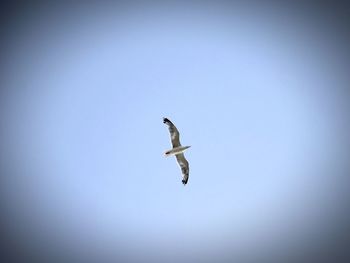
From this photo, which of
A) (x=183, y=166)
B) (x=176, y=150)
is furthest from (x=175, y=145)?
(x=183, y=166)

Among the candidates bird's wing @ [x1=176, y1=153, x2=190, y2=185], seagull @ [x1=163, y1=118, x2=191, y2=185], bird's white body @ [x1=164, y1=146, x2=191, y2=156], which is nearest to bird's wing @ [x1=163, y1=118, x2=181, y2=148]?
seagull @ [x1=163, y1=118, x2=191, y2=185]

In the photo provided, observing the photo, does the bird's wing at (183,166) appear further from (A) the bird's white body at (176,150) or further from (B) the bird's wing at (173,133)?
(B) the bird's wing at (173,133)

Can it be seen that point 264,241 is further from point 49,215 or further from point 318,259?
point 49,215

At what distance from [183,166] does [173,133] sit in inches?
78.0

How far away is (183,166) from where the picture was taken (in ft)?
66.2

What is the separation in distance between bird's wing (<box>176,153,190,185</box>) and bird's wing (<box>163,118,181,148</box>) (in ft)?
2.71

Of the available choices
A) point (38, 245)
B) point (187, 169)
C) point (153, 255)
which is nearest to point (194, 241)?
point (153, 255)

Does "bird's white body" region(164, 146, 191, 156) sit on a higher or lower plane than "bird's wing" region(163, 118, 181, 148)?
lower

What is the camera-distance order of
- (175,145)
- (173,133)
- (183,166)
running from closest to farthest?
(173,133)
(175,145)
(183,166)

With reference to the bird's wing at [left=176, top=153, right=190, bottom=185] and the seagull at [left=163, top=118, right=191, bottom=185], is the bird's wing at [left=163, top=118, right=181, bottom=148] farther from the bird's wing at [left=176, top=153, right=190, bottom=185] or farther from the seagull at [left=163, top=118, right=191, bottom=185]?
the bird's wing at [left=176, top=153, right=190, bottom=185]

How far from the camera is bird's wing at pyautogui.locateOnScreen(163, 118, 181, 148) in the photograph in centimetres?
1914

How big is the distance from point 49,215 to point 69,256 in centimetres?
915

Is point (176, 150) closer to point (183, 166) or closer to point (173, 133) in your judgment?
point (173, 133)

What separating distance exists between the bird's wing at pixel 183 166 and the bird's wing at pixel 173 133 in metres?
0.82
